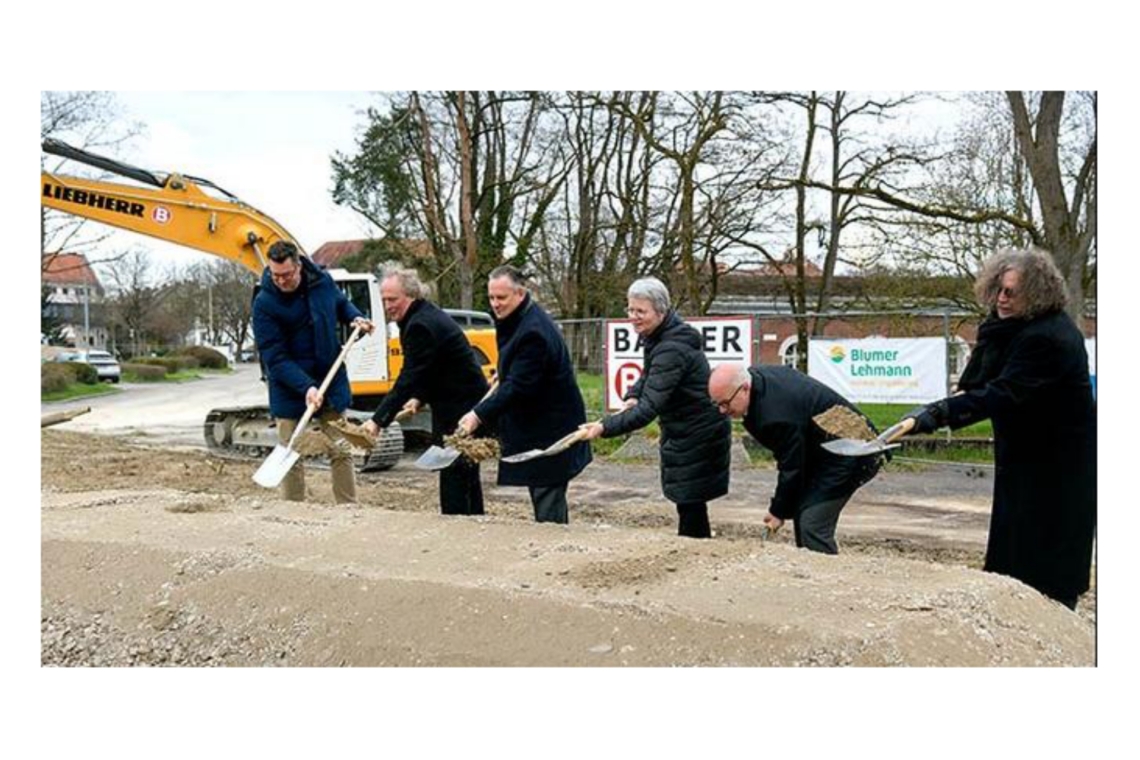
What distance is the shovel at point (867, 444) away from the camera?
400 cm

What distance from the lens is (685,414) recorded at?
15.6ft

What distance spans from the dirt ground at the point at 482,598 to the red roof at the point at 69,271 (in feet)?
39.5

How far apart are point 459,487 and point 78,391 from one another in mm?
18115

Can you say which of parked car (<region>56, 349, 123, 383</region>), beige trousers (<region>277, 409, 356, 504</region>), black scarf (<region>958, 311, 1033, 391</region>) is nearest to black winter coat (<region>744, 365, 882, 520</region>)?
black scarf (<region>958, 311, 1033, 391</region>)

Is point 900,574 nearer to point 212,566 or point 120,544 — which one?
point 212,566

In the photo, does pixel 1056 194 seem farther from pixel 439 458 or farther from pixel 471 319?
pixel 471 319

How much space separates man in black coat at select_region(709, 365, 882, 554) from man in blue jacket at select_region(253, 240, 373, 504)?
2535 millimetres

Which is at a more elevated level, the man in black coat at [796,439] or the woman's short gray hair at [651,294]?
the woman's short gray hair at [651,294]

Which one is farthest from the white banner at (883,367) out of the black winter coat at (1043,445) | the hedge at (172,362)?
the hedge at (172,362)

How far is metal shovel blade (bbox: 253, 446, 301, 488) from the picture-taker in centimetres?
545

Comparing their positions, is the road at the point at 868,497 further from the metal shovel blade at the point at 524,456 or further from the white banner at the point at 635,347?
the metal shovel blade at the point at 524,456

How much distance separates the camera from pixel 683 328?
4.78 m

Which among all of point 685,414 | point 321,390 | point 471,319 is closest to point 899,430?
point 685,414

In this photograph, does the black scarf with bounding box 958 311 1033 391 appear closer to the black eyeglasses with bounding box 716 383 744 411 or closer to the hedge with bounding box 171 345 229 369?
the black eyeglasses with bounding box 716 383 744 411
